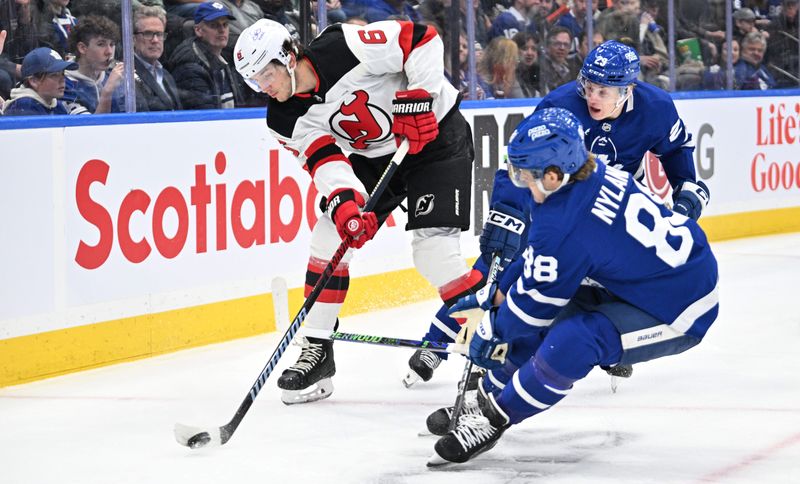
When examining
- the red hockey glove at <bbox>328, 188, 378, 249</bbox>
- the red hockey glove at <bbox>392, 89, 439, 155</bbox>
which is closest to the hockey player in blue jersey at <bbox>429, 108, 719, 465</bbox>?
the red hockey glove at <bbox>328, 188, 378, 249</bbox>

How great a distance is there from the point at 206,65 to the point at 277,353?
1899mm

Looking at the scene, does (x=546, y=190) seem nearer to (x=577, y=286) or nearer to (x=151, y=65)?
(x=577, y=286)

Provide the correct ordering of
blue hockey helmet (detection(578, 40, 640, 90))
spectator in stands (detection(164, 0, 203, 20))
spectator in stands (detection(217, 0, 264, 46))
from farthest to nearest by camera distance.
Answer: spectator in stands (detection(217, 0, 264, 46)), spectator in stands (detection(164, 0, 203, 20)), blue hockey helmet (detection(578, 40, 640, 90))

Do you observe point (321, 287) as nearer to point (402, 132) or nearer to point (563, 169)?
point (402, 132)

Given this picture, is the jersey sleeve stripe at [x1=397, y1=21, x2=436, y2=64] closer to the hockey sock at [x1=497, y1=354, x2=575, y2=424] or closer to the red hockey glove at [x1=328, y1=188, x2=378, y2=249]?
the red hockey glove at [x1=328, y1=188, x2=378, y2=249]

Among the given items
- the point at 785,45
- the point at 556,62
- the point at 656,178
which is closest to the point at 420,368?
the point at 556,62

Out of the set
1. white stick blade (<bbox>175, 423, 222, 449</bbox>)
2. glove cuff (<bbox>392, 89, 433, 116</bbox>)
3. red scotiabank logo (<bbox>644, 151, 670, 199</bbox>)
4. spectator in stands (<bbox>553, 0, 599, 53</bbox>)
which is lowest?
white stick blade (<bbox>175, 423, 222, 449</bbox>)

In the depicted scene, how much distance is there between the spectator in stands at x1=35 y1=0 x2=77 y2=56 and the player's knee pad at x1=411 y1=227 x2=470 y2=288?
4.80ft

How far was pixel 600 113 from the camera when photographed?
3.51 metres

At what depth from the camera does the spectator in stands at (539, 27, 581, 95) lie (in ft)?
21.5

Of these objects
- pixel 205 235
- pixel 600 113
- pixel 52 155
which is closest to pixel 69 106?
pixel 52 155

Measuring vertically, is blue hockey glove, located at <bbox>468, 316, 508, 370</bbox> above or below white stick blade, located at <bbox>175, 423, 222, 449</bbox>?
above

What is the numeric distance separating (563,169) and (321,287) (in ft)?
3.28

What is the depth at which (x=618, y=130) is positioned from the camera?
3.59 meters
